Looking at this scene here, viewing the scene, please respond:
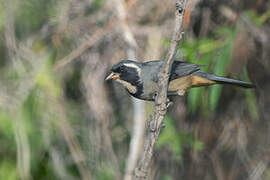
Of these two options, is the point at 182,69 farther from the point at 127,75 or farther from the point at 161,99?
the point at 161,99

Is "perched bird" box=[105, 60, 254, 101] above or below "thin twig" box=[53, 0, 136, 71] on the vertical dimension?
below

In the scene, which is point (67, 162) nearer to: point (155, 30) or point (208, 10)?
point (155, 30)

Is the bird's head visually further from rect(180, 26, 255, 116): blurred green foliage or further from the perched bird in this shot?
rect(180, 26, 255, 116): blurred green foliage

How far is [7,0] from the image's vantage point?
16.8ft

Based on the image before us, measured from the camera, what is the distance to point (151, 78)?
368 centimetres

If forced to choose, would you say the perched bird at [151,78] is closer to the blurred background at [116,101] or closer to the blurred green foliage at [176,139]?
the blurred background at [116,101]

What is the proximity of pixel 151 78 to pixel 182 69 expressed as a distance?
310 millimetres

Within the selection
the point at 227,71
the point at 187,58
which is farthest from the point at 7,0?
the point at 227,71

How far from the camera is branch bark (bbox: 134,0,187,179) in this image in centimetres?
250

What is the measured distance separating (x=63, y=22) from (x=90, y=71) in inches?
24.7

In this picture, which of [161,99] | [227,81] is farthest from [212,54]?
[161,99]

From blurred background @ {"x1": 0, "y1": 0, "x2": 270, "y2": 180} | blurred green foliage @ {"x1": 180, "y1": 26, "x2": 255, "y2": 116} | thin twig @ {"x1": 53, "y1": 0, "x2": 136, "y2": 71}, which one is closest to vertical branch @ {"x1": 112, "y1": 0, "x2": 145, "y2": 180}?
blurred background @ {"x1": 0, "y1": 0, "x2": 270, "y2": 180}

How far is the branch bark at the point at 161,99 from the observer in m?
2.50

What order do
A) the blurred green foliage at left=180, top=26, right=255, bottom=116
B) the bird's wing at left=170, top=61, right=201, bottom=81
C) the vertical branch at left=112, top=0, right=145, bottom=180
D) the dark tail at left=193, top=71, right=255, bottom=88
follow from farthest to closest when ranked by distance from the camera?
the vertical branch at left=112, top=0, right=145, bottom=180 → the blurred green foliage at left=180, top=26, right=255, bottom=116 → the bird's wing at left=170, top=61, right=201, bottom=81 → the dark tail at left=193, top=71, right=255, bottom=88
